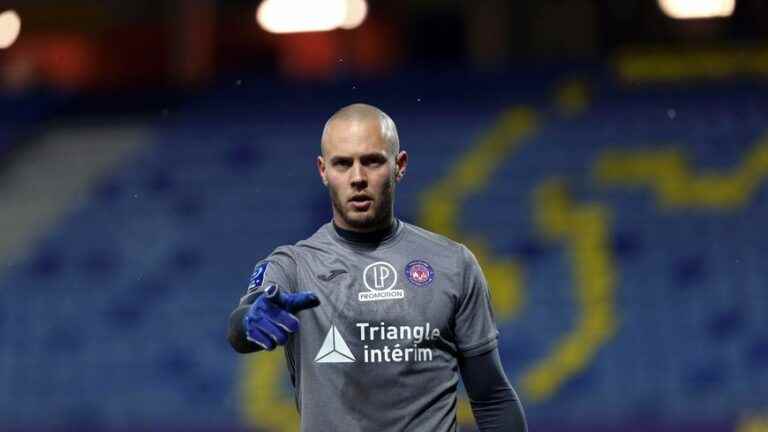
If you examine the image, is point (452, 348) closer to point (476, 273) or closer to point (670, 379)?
point (476, 273)

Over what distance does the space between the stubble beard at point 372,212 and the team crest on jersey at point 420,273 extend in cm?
16

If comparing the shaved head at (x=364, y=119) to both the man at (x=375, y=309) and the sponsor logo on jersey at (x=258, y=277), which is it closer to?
the man at (x=375, y=309)

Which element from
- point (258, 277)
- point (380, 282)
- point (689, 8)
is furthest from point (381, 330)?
point (689, 8)

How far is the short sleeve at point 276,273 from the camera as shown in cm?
361

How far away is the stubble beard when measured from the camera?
3.73m

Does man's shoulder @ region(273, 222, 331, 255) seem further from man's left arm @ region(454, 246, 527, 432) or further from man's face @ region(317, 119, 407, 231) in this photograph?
man's left arm @ region(454, 246, 527, 432)

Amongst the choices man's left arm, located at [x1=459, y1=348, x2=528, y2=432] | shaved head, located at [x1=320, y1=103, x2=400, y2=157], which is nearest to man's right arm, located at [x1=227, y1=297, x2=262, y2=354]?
shaved head, located at [x1=320, y1=103, x2=400, y2=157]

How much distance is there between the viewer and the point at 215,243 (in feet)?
41.0

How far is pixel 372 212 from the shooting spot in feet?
12.2

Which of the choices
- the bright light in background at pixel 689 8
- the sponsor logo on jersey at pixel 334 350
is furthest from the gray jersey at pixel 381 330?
the bright light in background at pixel 689 8

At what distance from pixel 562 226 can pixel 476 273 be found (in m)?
8.42

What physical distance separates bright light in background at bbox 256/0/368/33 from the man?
10.4 m

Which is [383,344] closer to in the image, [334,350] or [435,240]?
[334,350]

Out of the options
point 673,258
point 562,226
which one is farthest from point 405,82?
point 673,258
